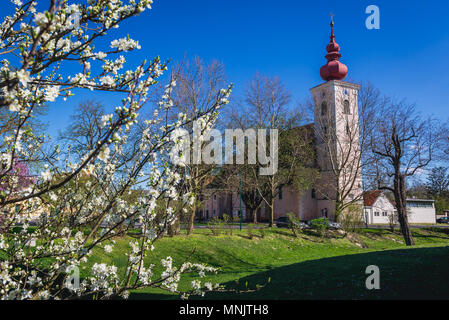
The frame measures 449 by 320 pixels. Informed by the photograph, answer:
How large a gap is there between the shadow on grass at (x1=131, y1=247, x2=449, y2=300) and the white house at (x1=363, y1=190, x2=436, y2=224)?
33.2 m

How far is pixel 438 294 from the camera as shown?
6.47 meters

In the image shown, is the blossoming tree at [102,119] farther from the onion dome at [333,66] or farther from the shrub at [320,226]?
the onion dome at [333,66]

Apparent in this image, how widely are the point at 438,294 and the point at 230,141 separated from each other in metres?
21.5

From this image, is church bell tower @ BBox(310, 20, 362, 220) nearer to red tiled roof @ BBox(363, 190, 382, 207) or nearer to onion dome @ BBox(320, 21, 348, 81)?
onion dome @ BBox(320, 21, 348, 81)

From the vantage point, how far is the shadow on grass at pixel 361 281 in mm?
6963

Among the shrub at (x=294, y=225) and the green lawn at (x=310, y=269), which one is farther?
the shrub at (x=294, y=225)

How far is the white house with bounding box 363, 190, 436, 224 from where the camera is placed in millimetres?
43447

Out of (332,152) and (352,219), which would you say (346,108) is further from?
(352,219)

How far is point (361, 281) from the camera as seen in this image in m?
7.87

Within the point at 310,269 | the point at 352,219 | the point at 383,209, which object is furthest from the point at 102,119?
the point at 383,209

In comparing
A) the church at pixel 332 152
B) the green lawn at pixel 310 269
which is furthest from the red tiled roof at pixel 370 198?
the green lawn at pixel 310 269

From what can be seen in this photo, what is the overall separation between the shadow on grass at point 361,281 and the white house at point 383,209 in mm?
33195

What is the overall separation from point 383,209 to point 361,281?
40.6 m

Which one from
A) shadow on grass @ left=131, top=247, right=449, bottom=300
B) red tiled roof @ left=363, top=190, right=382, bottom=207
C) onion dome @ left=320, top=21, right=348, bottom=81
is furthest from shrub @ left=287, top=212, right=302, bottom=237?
red tiled roof @ left=363, top=190, right=382, bottom=207
